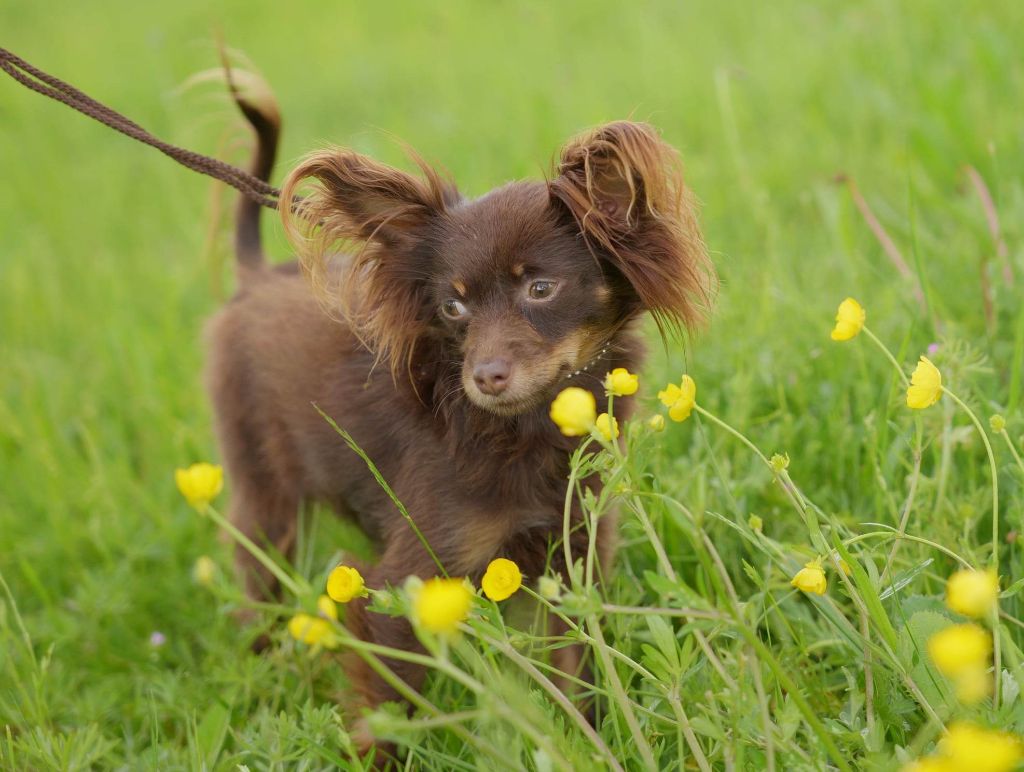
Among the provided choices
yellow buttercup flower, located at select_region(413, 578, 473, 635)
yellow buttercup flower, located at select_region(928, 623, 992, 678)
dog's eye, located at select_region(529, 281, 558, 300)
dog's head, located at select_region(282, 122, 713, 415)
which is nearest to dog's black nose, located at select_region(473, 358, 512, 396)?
dog's head, located at select_region(282, 122, 713, 415)

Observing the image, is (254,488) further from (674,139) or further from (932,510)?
(674,139)

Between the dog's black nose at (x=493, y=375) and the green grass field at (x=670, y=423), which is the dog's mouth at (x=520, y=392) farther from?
the green grass field at (x=670, y=423)

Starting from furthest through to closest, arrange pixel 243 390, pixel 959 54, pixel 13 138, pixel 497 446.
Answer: pixel 13 138 → pixel 959 54 → pixel 243 390 → pixel 497 446

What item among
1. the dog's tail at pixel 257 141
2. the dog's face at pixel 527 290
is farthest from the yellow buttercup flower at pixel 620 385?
the dog's tail at pixel 257 141

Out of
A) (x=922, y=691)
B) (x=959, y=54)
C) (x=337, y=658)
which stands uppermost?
(x=959, y=54)

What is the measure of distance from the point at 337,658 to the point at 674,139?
11.6ft

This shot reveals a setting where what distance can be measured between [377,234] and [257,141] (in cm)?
82

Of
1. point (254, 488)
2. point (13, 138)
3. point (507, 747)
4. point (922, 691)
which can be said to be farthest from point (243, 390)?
point (13, 138)

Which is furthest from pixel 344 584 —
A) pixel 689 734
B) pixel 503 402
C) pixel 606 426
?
pixel 503 402

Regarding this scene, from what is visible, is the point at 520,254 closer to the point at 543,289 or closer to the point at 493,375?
the point at 543,289

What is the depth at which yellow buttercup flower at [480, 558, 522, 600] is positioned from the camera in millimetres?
1627

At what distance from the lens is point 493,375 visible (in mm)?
2074

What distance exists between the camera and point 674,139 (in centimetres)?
511

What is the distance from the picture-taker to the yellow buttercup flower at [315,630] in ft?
4.16
